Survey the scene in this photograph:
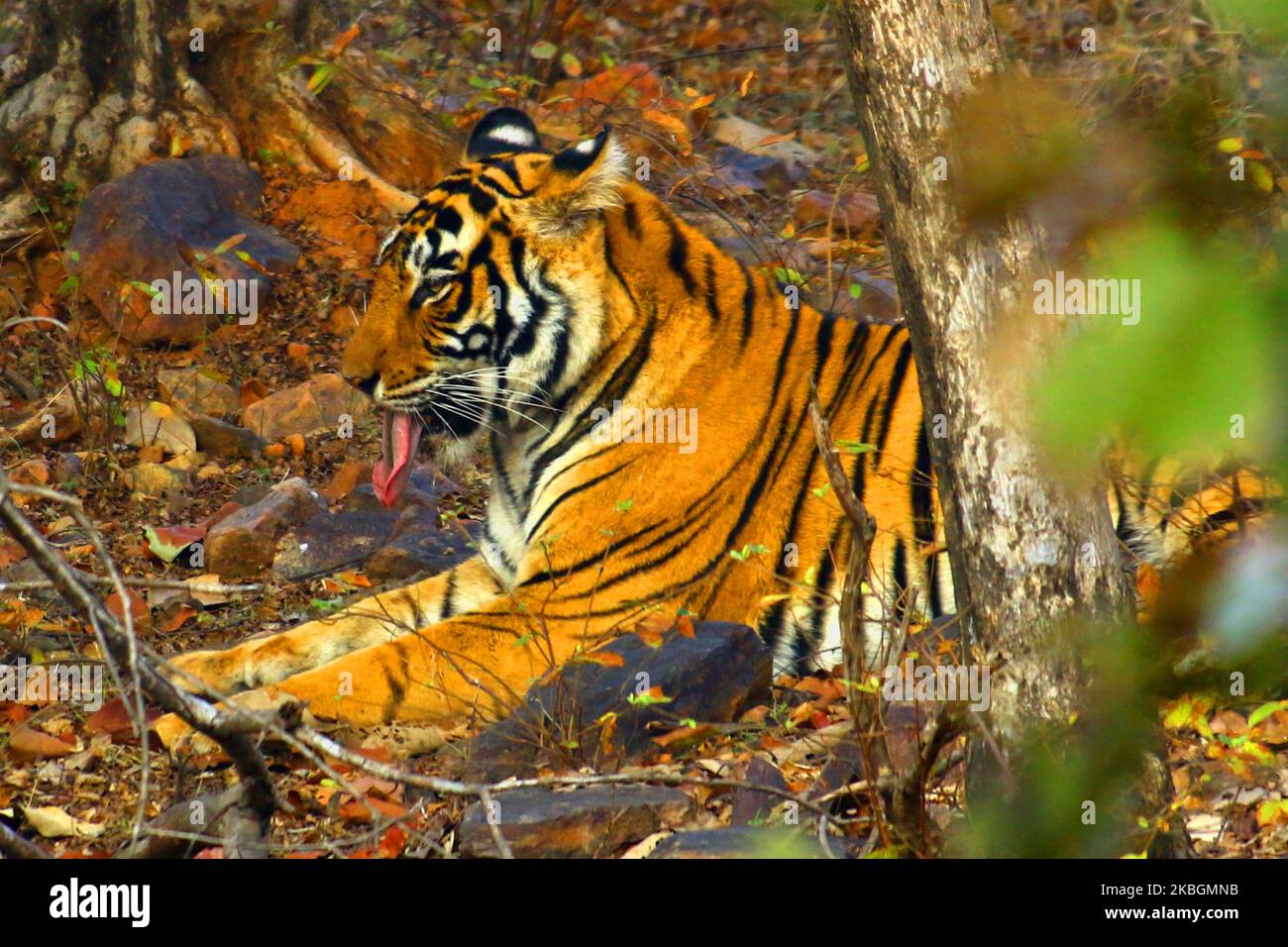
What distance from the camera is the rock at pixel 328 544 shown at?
561cm

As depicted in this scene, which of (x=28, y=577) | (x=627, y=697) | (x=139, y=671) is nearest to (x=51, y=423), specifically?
(x=28, y=577)

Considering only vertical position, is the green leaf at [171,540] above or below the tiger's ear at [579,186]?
below

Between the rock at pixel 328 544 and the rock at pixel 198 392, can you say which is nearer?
the rock at pixel 328 544

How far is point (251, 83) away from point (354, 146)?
0.69m

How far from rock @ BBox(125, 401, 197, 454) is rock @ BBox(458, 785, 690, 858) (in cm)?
377

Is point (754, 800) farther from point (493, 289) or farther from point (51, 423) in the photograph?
point (51, 423)

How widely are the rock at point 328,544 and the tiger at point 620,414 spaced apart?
71cm

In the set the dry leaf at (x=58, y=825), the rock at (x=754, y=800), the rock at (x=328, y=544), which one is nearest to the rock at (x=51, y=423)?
the rock at (x=328, y=544)

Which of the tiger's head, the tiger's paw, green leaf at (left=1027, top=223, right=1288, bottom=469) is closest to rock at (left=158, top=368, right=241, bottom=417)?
the tiger's head

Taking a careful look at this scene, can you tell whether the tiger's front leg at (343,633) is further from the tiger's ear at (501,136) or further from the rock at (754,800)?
the tiger's ear at (501,136)

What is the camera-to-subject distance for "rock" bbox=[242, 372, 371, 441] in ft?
22.6

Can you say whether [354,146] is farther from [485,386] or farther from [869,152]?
[869,152]

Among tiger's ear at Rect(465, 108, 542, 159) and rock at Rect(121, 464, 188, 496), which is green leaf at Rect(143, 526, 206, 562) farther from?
tiger's ear at Rect(465, 108, 542, 159)

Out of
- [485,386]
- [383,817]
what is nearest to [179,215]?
[485,386]
